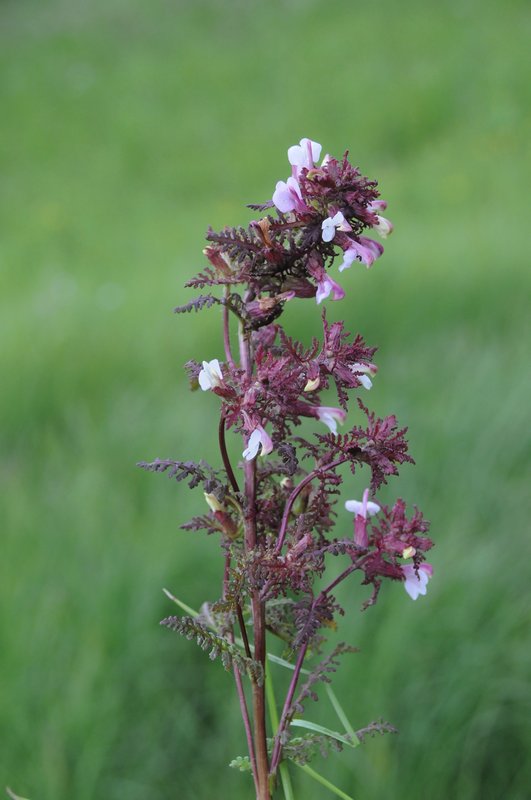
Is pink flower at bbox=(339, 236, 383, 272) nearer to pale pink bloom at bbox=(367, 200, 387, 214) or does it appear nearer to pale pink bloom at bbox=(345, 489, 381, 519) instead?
pale pink bloom at bbox=(367, 200, 387, 214)

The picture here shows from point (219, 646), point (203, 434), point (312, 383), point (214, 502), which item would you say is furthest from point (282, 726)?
point (203, 434)

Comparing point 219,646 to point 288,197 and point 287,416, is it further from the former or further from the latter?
point 288,197

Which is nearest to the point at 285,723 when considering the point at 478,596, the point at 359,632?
the point at 359,632

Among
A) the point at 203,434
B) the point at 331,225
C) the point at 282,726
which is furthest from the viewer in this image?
the point at 203,434

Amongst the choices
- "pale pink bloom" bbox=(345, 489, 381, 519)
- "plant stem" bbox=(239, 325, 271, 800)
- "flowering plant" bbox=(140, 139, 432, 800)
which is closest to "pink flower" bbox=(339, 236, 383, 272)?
"flowering plant" bbox=(140, 139, 432, 800)

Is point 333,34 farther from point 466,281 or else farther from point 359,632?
point 359,632

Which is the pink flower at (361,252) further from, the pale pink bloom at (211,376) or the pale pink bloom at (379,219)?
the pale pink bloom at (211,376)
